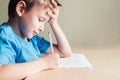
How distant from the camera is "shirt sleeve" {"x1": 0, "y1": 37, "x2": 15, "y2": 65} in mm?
828

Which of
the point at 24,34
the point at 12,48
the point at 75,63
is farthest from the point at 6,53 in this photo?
the point at 75,63

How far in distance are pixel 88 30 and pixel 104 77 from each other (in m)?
0.90

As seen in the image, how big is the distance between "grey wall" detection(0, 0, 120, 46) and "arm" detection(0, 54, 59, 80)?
0.77m

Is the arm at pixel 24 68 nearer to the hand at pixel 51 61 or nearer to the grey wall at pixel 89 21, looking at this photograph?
the hand at pixel 51 61

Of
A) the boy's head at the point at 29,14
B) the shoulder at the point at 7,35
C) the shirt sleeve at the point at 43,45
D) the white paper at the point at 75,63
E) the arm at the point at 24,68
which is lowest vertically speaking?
the white paper at the point at 75,63

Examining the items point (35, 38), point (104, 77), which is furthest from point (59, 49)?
point (104, 77)

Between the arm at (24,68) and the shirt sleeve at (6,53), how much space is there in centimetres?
4

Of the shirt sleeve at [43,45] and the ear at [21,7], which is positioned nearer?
the ear at [21,7]

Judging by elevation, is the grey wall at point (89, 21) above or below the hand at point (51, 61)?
above

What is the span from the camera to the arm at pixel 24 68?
0.78 meters

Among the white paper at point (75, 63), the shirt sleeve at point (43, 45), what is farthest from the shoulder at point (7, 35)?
the shirt sleeve at point (43, 45)

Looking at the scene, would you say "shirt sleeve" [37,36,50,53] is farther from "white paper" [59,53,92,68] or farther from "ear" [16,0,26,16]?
"ear" [16,0,26,16]

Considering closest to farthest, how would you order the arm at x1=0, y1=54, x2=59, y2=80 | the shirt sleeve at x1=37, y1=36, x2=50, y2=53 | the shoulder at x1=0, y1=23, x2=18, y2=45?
the arm at x1=0, y1=54, x2=59, y2=80, the shoulder at x1=0, y1=23, x2=18, y2=45, the shirt sleeve at x1=37, y1=36, x2=50, y2=53

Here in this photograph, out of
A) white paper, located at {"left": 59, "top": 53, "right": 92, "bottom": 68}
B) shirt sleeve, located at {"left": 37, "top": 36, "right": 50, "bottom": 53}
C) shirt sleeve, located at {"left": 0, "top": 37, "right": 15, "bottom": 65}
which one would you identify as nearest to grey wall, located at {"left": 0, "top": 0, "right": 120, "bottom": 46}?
shirt sleeve, located at {"left": 37, "top": 36, "right": 50, "bottom": 53}
